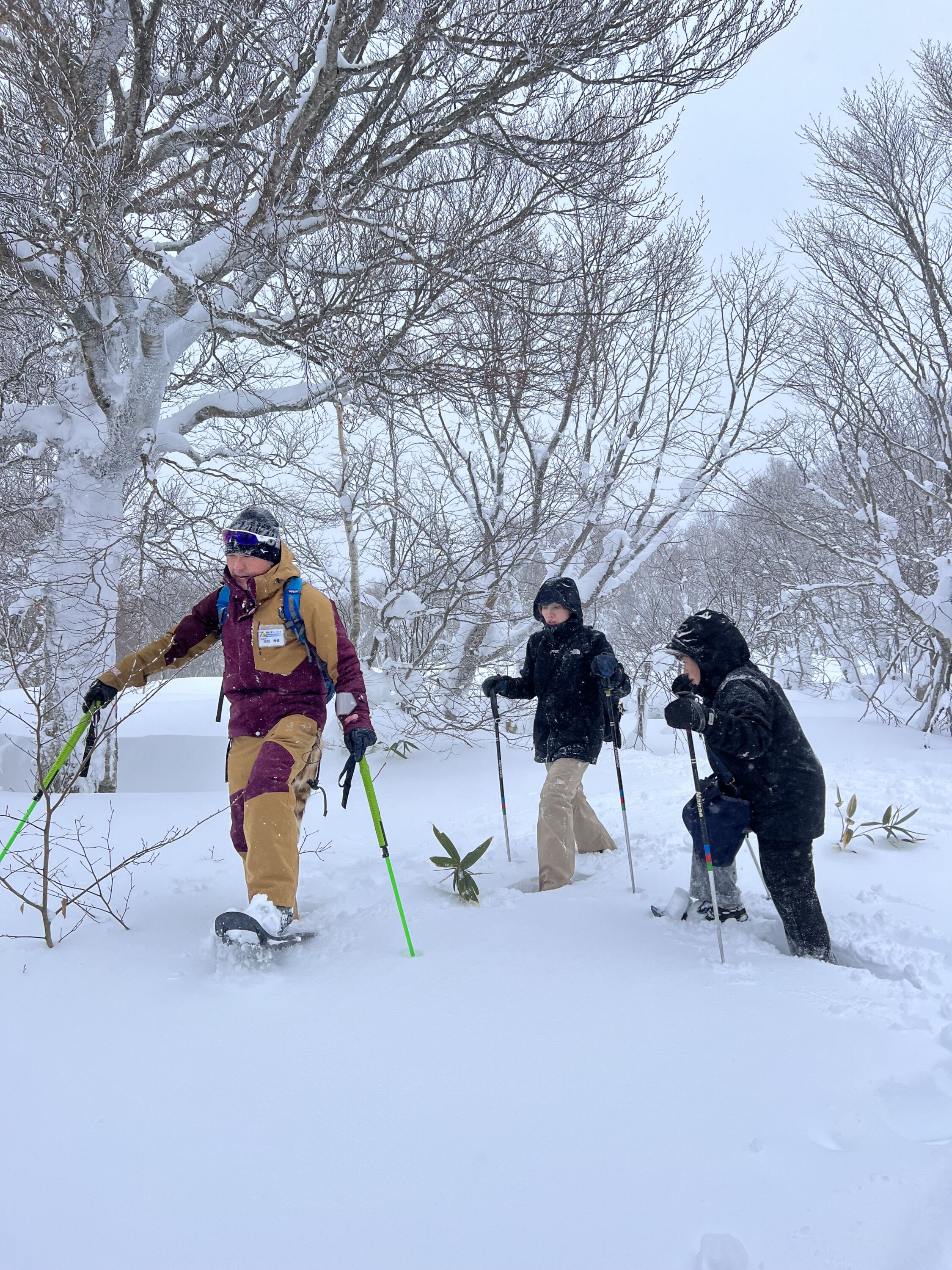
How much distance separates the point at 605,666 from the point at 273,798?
190 centimetres

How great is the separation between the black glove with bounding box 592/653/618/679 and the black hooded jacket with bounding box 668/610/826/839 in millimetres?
804

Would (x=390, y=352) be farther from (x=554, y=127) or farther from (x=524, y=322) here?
(x=554, y=127)

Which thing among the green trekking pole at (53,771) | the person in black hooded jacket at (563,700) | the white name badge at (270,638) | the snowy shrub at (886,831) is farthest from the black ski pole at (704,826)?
the green trekking pole at (53,771)

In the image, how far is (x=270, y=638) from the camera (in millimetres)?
3188

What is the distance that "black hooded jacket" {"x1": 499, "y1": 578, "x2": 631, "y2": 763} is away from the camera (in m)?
4.12

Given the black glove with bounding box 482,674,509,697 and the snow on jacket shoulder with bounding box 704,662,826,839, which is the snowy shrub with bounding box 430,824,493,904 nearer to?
the black glove with bounding box 482,674,509,697

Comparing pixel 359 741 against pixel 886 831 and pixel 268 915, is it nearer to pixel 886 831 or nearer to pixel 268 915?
pixel 268 915

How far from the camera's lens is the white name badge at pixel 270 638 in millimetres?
3189

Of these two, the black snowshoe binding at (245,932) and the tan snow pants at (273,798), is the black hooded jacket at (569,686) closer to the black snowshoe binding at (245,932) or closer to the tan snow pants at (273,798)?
the tan snow pants at (273,798)

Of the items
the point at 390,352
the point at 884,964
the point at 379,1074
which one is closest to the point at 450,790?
the point at 390,352

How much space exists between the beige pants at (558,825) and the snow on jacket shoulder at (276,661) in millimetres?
1337

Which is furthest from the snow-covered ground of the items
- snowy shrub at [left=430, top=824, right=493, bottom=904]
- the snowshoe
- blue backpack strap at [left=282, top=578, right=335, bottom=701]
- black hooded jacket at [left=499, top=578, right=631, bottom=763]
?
blue backpack strap at [left=282, top=578, right=335, bottom=701]

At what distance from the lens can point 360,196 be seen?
5.02 metres

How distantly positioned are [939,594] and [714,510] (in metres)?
3.06
